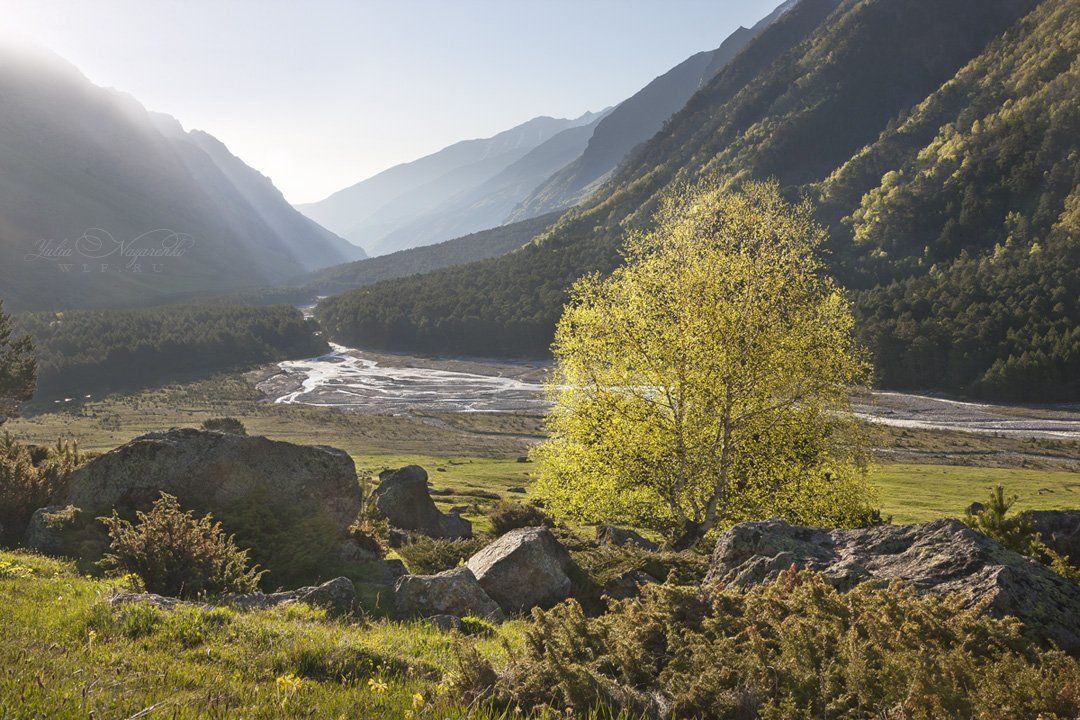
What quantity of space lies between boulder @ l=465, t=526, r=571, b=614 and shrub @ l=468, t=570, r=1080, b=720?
804 cm

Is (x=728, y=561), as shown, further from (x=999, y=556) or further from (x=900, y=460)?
(x=900, y=460)

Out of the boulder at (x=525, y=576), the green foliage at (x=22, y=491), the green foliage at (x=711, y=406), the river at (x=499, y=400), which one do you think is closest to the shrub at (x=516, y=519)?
the green foliage at (x=711, y=406)

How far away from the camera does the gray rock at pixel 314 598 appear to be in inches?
480

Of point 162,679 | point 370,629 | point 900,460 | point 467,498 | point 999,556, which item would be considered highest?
point 162,679

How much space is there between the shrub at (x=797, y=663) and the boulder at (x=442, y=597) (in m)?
6.20

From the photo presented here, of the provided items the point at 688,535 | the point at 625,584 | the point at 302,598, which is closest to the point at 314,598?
the point at 302,598

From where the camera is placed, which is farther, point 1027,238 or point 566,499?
point 1027,238

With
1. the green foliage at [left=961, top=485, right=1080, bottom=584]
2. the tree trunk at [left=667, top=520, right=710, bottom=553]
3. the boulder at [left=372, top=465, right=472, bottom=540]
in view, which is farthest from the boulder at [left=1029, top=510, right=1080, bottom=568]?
the boulder at [left=372, top=465, right=472, bottom=540]

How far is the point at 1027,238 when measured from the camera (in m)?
183

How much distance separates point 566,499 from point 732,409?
26.5 feet

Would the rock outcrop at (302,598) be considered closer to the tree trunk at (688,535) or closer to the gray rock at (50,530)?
the gray rock at (50,530)

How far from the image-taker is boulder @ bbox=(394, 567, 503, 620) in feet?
46.5

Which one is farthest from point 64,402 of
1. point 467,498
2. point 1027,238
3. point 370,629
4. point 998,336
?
point 1027,238

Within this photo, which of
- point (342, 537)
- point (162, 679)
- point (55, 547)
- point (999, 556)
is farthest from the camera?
point (342, 537)
